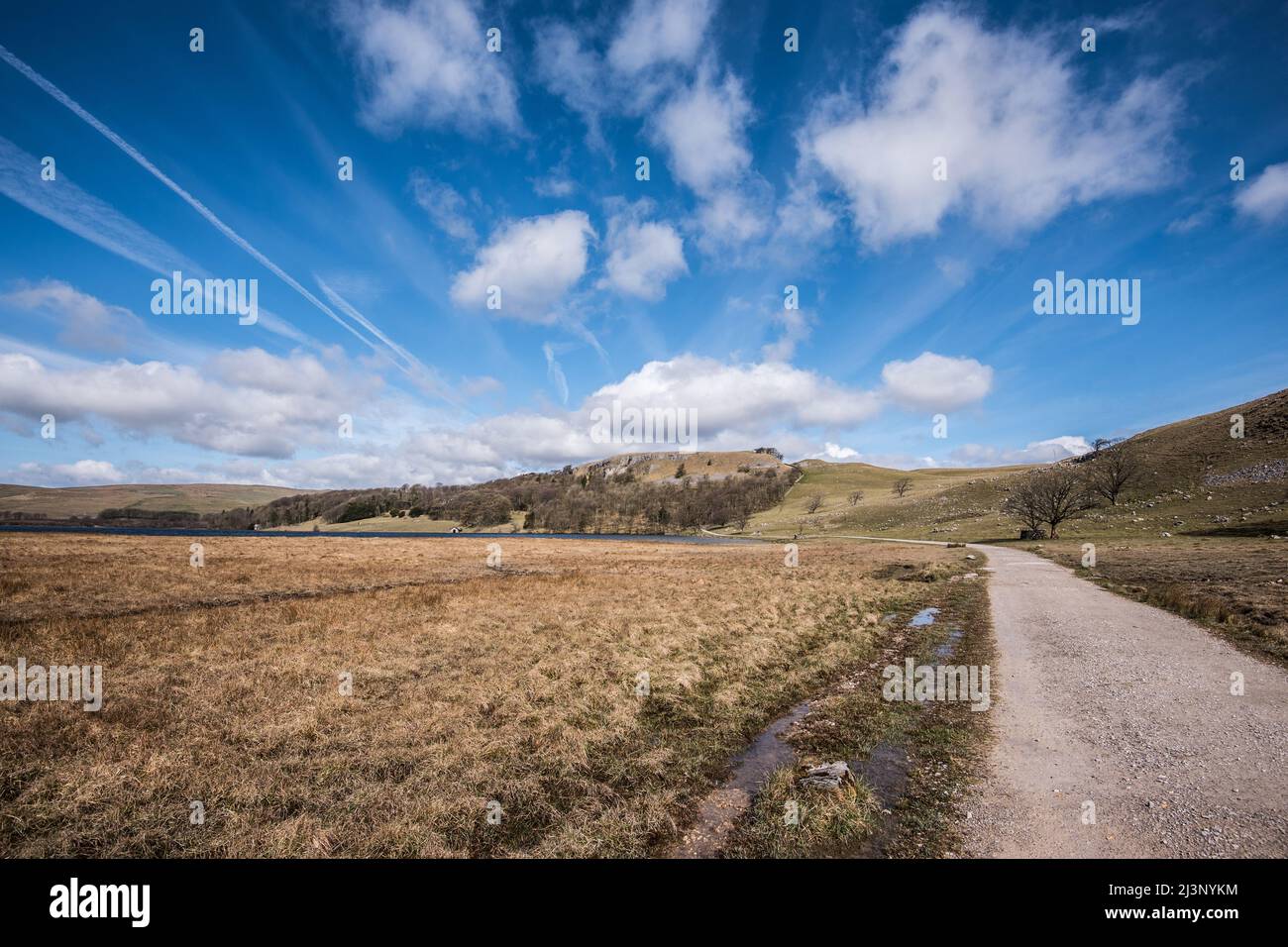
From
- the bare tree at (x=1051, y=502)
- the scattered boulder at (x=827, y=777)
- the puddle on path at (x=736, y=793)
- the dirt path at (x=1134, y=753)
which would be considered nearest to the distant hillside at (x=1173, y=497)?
the bare tree at (x=1051, y=502)

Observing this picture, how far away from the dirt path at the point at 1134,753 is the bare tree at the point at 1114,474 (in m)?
89.4

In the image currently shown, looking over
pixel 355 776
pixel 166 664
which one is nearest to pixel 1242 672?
pixel 355 776

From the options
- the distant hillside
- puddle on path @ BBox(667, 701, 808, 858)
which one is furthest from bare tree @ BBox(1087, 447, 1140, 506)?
puddle on path @ BBox(667, 701, 808, 858)

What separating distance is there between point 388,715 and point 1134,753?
13.5 metres

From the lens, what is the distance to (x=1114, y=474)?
280ft

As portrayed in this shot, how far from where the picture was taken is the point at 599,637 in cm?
1702

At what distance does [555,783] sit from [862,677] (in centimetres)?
961

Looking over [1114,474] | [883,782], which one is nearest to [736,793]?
[883,782]

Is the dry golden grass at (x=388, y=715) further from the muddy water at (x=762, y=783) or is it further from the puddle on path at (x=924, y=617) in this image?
the puddle on path at (x=924, y=617)

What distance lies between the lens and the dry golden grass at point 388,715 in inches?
262

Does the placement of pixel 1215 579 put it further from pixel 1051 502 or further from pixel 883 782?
pixel 1051 502

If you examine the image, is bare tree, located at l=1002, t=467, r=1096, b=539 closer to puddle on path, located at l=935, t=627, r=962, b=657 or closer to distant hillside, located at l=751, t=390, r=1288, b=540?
distant hillside, located at l=751, t=390, r=1288, b=540

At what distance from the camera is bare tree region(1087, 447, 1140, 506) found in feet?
270
